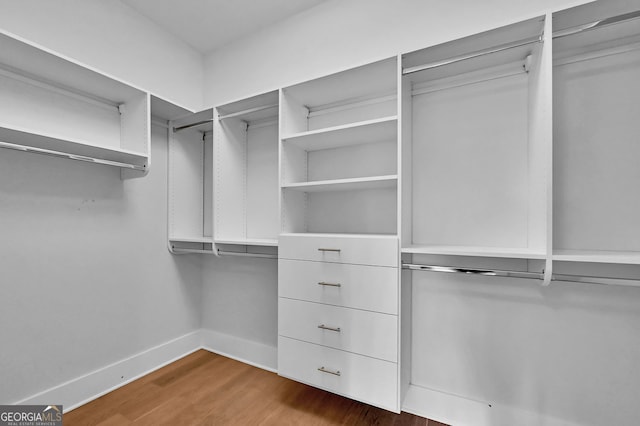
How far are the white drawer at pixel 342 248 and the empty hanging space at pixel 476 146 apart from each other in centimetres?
14

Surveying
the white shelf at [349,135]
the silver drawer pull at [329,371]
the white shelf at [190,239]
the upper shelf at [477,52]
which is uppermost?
the upper shelf at [477,52]

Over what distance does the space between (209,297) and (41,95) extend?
187cm

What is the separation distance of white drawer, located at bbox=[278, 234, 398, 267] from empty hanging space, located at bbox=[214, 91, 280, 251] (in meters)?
0.47

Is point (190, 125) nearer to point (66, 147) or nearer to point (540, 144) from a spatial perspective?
point (66, 147)

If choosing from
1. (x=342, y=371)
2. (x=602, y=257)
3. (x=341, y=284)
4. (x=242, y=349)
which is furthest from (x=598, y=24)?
(x=242, y=349)

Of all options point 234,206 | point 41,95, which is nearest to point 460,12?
point 234,206

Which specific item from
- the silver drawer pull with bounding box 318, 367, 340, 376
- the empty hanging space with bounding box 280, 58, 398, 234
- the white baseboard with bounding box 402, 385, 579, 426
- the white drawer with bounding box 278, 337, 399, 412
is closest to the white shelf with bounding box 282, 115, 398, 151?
the empty hanging space with bounding box 280, 58, 398, 234

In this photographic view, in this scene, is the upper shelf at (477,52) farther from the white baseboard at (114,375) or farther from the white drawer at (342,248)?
the white baseboard at (114,375)

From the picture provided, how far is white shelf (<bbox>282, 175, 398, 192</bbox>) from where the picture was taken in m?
1.59

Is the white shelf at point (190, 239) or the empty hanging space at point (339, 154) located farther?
the white shelf at point (190, 239)

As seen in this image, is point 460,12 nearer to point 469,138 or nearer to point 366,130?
point 469,138

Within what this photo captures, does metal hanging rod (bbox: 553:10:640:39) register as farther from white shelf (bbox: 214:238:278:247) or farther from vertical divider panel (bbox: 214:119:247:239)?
vertical divider panel (bbox: 214:119:247:239)

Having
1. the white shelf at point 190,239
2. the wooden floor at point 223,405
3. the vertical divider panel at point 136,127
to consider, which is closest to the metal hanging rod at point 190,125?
the vertical divider panel at point 136,127

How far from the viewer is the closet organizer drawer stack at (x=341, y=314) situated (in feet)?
4.87
